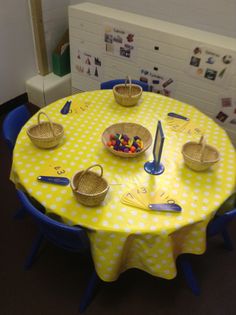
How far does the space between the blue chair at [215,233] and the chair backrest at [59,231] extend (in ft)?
1.99

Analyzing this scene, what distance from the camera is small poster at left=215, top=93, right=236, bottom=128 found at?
7.29ft

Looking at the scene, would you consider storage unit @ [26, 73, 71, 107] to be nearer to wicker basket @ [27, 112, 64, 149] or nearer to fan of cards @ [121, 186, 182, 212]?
wicker basket @ [27, 112, 64, 149]

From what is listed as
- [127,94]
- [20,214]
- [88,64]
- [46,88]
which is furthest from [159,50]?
[20,214]

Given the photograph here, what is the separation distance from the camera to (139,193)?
137 centimetres

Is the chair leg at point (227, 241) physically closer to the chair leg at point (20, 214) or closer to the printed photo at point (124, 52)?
the chair leg at point (20, 214)

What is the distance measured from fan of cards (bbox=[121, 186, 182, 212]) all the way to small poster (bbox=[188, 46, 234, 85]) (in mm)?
1218

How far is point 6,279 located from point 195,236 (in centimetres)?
116

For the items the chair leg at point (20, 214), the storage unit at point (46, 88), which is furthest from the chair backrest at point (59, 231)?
the storage unit at point (46, 88)

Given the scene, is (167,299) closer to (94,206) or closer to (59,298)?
(59,298)

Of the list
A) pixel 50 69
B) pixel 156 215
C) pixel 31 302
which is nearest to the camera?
pixel 156 215

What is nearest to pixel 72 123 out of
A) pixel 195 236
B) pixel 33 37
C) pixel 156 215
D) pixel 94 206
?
pixel 94 206

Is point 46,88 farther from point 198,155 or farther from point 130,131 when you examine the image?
point 198,155

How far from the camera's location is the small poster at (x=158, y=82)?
8.05 ft

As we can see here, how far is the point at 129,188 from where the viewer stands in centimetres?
139
